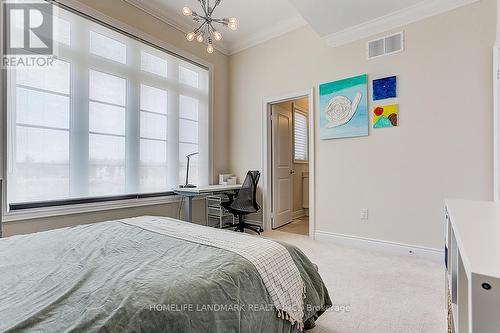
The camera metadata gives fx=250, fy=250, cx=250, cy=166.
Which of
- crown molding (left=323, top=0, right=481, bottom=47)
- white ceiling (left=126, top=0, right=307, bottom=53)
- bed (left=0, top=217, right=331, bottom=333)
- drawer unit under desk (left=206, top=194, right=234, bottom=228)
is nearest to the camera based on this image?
bed (left=0, top=217, right=331, bottom=333)

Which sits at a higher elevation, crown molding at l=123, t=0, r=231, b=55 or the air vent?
crown molding at l=123, t=0, r=231, b=55

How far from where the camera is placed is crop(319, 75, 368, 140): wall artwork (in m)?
3.17

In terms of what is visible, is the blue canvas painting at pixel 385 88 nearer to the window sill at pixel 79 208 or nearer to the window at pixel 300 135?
the window at pixel 300 135

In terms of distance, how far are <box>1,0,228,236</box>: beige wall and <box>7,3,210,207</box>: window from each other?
0.66 feet

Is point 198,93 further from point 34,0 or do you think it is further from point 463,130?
point 463,130

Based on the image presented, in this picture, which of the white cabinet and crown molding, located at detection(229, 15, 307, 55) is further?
crown molding, located at detection(229, 15, 307, 55)

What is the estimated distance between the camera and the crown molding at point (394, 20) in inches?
106

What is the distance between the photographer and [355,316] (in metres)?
1.71

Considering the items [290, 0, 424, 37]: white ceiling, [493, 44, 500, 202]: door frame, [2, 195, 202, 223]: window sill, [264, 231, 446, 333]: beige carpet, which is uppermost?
[290, 0, 424, 37]: white ceiling

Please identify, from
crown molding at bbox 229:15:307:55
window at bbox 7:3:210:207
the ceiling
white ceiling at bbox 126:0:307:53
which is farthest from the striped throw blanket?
crown molding at bbox 229:15:307:55

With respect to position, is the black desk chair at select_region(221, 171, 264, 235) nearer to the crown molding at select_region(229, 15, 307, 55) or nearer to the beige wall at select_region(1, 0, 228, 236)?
the beige wall at select_region(1, 0, 228, 236)

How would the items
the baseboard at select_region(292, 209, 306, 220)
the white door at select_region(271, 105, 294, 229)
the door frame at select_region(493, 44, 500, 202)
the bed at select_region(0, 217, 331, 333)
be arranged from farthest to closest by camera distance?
the baseboard at select_region(292, 209, 306, 220) → the white door at select_region(271, 105, 294, 229) → the door frame at select_region(493, 44, 500, 202) → the bed at select_region(0, 217, 331, 333)

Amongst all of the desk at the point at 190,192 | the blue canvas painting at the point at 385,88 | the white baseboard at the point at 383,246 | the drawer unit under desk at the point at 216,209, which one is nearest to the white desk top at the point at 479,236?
the white baseboard at the point at 383,246

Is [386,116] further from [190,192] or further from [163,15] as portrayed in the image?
[163,15]
